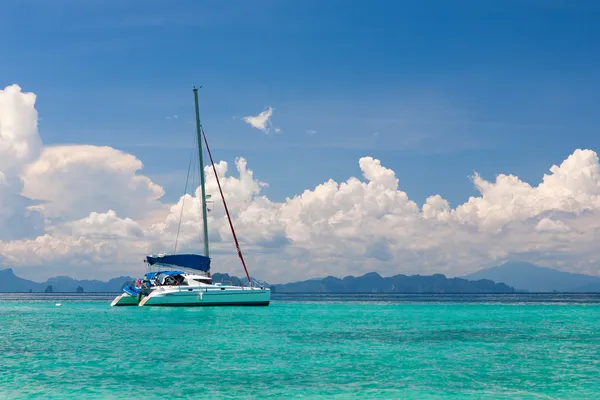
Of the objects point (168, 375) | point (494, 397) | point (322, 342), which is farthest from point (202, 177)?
point (494, 397)

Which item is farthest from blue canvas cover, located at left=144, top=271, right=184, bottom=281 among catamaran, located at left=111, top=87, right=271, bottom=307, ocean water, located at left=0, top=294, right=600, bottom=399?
ocean water, located at left=0, top=294, right=600, bottom=399

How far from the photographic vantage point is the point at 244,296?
7400 cm

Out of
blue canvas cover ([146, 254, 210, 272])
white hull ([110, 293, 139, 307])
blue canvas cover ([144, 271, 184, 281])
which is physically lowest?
white hull ([110, 293, 139, 307])

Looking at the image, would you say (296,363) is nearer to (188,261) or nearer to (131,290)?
(188,261)

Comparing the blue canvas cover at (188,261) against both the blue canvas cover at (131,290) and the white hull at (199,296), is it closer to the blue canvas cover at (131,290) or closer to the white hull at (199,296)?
the white hull at (199,296)

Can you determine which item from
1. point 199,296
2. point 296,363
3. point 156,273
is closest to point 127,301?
point 156,273

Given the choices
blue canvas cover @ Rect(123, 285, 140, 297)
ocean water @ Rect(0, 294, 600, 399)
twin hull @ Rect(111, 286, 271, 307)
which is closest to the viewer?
ocean water @ Rect(0, 294, 600, 399)

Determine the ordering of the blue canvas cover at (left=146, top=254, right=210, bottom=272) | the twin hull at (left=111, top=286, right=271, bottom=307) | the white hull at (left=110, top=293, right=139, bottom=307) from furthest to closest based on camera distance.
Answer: the white hull at (left=110, top=293, right=139, bottom=307), the blue canvas cover at (left=146, top=254, right=210, bottom=272), the twin hull at (left=111, top=286, right=271, bottom=307)

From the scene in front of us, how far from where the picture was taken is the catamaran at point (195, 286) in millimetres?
72625

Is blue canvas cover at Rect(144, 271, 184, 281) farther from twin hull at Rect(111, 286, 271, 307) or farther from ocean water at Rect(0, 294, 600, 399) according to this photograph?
ocean water at Rect(0, 294, 600, 399)

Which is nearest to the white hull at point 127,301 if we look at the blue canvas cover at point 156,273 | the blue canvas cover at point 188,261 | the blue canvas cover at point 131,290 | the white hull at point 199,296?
the blue canvas cover at point 131,290

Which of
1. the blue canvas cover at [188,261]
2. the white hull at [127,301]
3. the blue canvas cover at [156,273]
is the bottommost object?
the white hull at [127,301]

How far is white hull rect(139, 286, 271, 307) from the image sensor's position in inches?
2849

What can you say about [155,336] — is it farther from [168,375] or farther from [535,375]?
[535,375]
